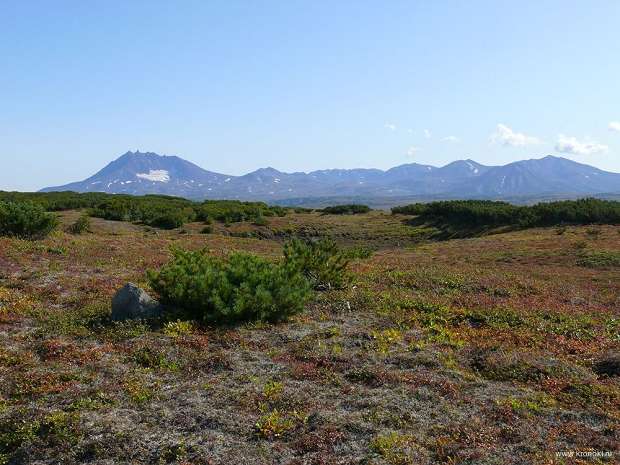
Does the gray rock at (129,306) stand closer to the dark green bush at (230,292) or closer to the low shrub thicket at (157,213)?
the dark green bush at (230,292)

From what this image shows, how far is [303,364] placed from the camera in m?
10.6

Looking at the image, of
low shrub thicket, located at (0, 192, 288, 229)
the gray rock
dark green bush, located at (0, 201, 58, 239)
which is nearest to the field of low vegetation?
the gray rock

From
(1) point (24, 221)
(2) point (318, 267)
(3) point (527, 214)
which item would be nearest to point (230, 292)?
(2) point (318, 267)

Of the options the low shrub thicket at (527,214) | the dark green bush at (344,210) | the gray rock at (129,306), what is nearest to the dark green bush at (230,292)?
the gray rock at (129,306)

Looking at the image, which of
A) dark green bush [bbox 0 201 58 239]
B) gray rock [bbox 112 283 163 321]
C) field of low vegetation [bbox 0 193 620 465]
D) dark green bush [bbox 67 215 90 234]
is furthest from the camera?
dark green bush [bbox 67 215 90 234]

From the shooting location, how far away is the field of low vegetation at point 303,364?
7.39 metres

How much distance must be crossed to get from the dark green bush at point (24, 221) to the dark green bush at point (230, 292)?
14516 millimetres

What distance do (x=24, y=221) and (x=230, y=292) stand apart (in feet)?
53.4

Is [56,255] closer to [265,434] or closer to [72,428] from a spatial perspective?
[72,428]

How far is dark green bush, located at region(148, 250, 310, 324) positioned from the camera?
12977mm

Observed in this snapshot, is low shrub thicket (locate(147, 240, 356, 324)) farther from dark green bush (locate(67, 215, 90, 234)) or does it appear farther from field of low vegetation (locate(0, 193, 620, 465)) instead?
dark green bush (locate(67, 215, 90, 234))

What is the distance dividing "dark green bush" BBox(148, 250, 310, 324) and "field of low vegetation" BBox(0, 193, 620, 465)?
0.05 meters

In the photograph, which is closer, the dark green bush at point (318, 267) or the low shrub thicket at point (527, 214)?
the dark green bush at point (318, 267)

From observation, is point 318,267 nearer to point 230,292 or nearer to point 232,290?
point 232,290
